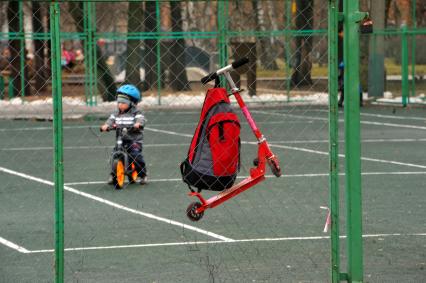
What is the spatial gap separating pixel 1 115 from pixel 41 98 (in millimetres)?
4642

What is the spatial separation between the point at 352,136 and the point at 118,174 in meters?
7.37

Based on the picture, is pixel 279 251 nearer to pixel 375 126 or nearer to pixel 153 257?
pixel 153 257

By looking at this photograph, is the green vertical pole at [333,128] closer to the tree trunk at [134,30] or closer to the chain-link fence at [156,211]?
the chain-link fence at [156,211]

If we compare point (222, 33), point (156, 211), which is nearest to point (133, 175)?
point (156, 211)

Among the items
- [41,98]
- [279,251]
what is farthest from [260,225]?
[41,98]

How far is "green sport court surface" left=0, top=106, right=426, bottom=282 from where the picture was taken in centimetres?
834

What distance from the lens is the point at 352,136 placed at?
6.35 meters

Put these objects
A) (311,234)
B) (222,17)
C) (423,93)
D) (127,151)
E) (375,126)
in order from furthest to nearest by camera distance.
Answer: (423,93)
(222,17)
(375,126)
(127,151)
(311,234)

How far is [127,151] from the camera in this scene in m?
13.8

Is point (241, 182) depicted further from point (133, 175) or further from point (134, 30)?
point (134, 30)

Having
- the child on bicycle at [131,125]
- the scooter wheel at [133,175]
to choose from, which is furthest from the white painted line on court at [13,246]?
the scooter wheel at [133,175]

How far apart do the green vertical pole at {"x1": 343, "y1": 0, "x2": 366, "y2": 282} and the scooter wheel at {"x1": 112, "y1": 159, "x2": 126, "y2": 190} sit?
7266mm

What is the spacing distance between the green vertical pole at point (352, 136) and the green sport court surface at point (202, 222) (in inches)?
59.6

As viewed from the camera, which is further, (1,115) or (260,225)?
(1,115)
